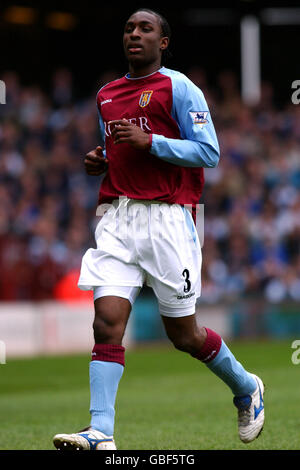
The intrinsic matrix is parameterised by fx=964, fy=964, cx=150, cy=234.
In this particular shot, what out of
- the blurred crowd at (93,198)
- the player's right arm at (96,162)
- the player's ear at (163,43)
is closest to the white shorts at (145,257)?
the player's right arm at (96,162)

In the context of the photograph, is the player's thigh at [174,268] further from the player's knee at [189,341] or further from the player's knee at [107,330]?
the player's knee at [107,330]

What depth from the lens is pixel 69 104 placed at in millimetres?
19578

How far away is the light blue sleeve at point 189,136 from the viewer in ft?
17.0

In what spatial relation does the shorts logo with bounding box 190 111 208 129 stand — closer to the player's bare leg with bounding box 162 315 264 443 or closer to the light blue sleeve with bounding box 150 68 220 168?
the light blue sleeve with bounding box 150 68 220 168

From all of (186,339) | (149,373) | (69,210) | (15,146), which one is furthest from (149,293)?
(186,339)

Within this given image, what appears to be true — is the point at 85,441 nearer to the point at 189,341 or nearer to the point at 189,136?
the point at 189,341

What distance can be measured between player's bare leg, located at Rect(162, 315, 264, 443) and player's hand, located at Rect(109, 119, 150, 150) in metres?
0.99

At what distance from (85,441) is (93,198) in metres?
12.4

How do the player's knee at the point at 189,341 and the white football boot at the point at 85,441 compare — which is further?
the player's knee at the point at 189,341

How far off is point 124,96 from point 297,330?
35.2 feet

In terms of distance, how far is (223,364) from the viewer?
560 centimetres

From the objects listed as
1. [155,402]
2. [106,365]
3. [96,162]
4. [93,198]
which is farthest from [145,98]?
[93,198]

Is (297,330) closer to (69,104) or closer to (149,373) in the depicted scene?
(149,373)

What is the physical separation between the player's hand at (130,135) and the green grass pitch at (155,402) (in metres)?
1.79
